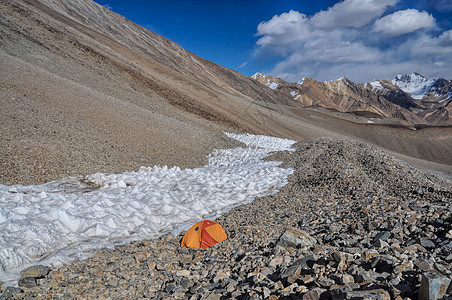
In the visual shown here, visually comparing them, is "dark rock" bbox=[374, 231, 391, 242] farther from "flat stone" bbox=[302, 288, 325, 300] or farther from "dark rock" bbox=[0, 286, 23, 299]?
"dark rock" bbox=[0, 286, 23, 299]

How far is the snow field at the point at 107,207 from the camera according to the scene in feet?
17.1

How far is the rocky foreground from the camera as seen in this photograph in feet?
11.0

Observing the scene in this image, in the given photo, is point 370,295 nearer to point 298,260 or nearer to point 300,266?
point 300,266

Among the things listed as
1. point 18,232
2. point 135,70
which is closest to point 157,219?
point 18,232

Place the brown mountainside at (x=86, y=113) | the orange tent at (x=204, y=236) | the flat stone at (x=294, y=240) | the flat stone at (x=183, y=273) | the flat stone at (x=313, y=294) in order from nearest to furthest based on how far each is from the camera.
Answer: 1. the flat stone at (x=313, y=294)
2. the flat stone at (x=183, y=273)
3. the flat stone at (x=294, y=240)
4. the orange tent at (x=204, y=236)
5. the brown mountainside at (x=86, y=113)

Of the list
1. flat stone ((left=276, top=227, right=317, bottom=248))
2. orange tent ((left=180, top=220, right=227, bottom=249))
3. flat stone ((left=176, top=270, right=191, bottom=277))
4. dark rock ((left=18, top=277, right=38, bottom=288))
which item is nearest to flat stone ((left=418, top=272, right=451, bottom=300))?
flat stone ((left=276, top=227, right=317, bottom=248))

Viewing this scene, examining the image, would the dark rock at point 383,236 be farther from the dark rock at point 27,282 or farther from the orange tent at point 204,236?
the dark rock at point 27,282

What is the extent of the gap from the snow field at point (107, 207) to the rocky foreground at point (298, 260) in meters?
0.64

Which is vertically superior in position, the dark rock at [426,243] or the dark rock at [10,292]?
the dark rock at [426,243]

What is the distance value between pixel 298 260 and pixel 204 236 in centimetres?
243

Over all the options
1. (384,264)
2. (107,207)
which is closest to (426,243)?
(384,264)

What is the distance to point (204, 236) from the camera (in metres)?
5.92

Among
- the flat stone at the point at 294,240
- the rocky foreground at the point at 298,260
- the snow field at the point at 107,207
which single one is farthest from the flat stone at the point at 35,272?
the flat stone at the point at 294,240

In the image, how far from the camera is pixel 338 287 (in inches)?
123
